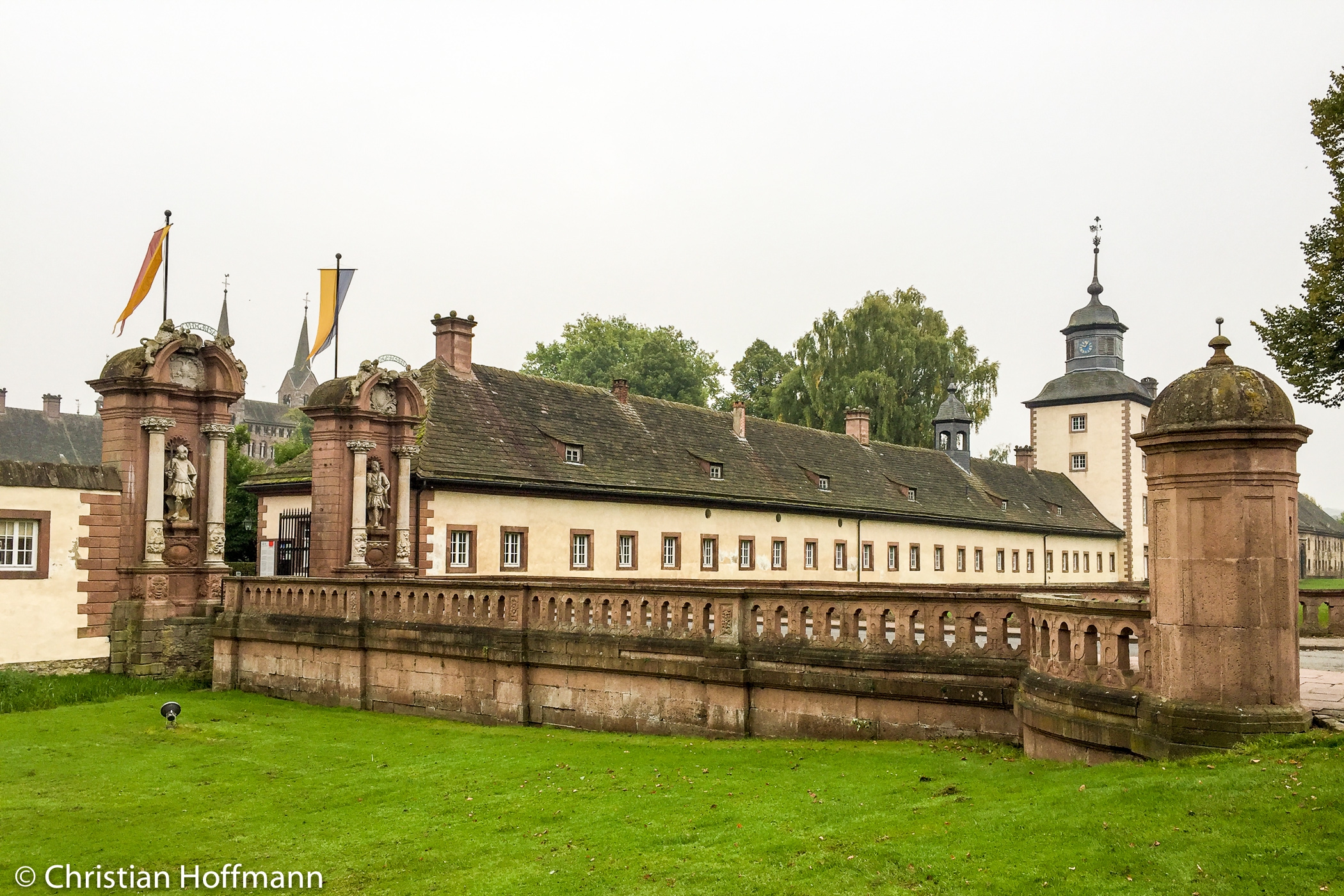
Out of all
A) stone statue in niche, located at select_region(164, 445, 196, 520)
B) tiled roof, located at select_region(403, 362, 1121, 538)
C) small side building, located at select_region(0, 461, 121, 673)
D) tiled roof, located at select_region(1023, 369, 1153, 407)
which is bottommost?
small side building, located at select_region(0, 461, 121, 673)

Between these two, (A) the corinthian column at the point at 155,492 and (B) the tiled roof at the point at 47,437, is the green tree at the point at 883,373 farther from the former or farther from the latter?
(B) the tiled roof at the point at 47,437

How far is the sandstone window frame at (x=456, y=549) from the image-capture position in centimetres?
2594

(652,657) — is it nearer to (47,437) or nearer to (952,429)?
(952,429)

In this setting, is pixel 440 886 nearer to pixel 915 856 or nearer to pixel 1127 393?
pixel 915 856

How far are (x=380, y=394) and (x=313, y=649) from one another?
572 cm

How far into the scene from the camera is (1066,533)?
184ft

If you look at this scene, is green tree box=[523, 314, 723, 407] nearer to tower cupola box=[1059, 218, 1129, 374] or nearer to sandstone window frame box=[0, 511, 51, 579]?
tower cupola box=[1059, 218, 1129, 374]

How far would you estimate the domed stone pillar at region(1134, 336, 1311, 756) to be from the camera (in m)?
8.16

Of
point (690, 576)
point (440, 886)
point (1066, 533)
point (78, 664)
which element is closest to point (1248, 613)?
point (440, 886)

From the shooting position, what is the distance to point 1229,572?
8.28m

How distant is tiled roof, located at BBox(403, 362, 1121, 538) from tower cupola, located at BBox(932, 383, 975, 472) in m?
1.74

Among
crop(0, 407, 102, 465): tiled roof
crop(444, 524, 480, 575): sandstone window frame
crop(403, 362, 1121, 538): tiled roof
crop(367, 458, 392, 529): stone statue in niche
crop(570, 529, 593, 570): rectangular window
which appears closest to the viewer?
crop(367, 458, 392, 529): stone statue in niche

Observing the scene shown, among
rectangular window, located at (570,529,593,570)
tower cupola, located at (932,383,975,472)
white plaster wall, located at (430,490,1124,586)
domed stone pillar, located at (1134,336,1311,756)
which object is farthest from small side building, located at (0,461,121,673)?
tower cupola, located at (932,383,975,472)

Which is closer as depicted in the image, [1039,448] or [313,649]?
[313,649]
